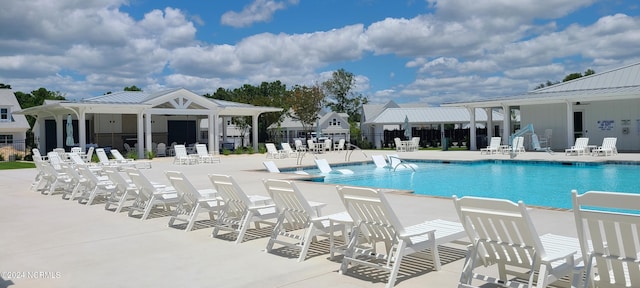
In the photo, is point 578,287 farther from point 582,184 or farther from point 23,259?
point 582,184

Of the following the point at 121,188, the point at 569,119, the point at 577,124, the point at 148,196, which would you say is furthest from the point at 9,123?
the point at 577,124

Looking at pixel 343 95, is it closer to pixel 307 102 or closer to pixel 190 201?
pixel 307 102

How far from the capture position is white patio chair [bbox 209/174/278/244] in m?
6.36

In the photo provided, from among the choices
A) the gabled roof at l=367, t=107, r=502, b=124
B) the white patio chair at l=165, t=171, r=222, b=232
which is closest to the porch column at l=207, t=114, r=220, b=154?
the gabled roof at l=367, t=107, r=502, b=124

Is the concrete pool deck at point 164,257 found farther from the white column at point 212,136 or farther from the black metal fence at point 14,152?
the black metal fence at point 14,152

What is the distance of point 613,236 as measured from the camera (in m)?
3.54

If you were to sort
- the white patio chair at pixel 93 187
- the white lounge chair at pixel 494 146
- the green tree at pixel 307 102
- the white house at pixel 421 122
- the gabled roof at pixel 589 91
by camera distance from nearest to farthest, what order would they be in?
the white patio chair at pixel 93 187 → the gabled roof at pixel 589 91 → the white lounge chair at pixel 494 146 → the white house at pixel 421 122 → the green tree at pixel 307 102

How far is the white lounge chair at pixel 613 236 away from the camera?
3.44 m

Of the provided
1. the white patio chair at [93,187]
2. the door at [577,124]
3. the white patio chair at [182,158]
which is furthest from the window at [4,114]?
the door at [577,124]

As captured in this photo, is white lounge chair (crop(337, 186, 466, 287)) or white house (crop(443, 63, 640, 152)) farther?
white house (crop(443, 63, 640, 152))

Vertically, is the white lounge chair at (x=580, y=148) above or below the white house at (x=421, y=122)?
below

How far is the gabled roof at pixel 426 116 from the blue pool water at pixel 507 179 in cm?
2173

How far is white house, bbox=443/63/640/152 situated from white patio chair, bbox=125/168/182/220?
21.5 m

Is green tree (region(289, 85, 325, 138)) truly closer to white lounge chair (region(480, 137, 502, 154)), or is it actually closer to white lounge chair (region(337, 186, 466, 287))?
white lounge chair (region(480, 137, 502, 154))
